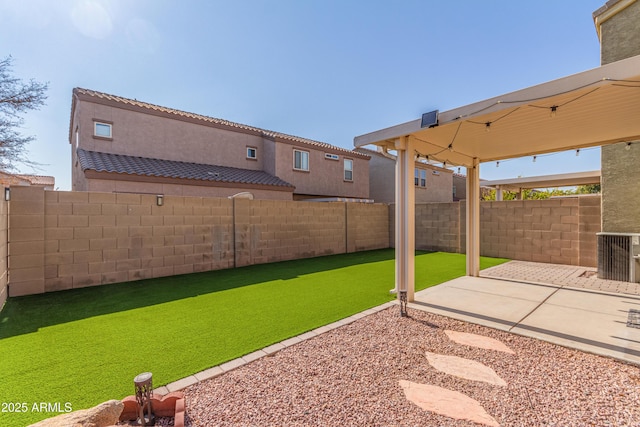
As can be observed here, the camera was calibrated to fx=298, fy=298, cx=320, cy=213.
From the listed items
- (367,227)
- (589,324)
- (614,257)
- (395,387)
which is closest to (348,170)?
(367,227)

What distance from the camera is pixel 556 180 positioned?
14.0 metres

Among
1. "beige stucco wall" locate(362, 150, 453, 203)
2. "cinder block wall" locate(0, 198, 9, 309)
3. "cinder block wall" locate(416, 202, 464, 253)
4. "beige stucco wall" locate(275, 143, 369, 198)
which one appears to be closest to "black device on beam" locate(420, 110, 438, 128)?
"cinder block wall" locate(0, 198, 9, 309)

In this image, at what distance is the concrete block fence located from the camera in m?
5.80

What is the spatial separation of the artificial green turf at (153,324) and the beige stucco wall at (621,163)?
4.02 metres

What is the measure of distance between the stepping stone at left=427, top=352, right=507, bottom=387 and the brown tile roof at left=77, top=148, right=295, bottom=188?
10628 millimetres

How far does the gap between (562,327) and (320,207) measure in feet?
25.9

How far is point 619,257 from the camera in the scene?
6.98 metres

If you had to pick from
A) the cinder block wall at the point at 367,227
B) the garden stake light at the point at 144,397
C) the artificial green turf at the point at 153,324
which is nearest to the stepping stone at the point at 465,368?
the artificial green turf at the point at 153,324

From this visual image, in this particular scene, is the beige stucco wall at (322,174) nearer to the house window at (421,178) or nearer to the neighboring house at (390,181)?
the neighboring house at (390,181)

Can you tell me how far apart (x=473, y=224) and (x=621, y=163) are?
3425 mm

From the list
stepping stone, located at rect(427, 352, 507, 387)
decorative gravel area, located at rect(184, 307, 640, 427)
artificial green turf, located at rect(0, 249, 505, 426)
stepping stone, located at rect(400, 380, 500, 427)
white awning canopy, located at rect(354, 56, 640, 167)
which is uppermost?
white awning canopy, located at rect(354, 56, 640, 167)

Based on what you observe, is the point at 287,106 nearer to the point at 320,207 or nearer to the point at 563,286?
the point at 320,207

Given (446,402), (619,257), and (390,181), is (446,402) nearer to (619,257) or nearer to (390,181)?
(619,257)

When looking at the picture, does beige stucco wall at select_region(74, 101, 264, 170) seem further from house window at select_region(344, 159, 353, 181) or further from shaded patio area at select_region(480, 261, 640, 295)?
shaded patio area at select_region(480, 261, 640, 295)
